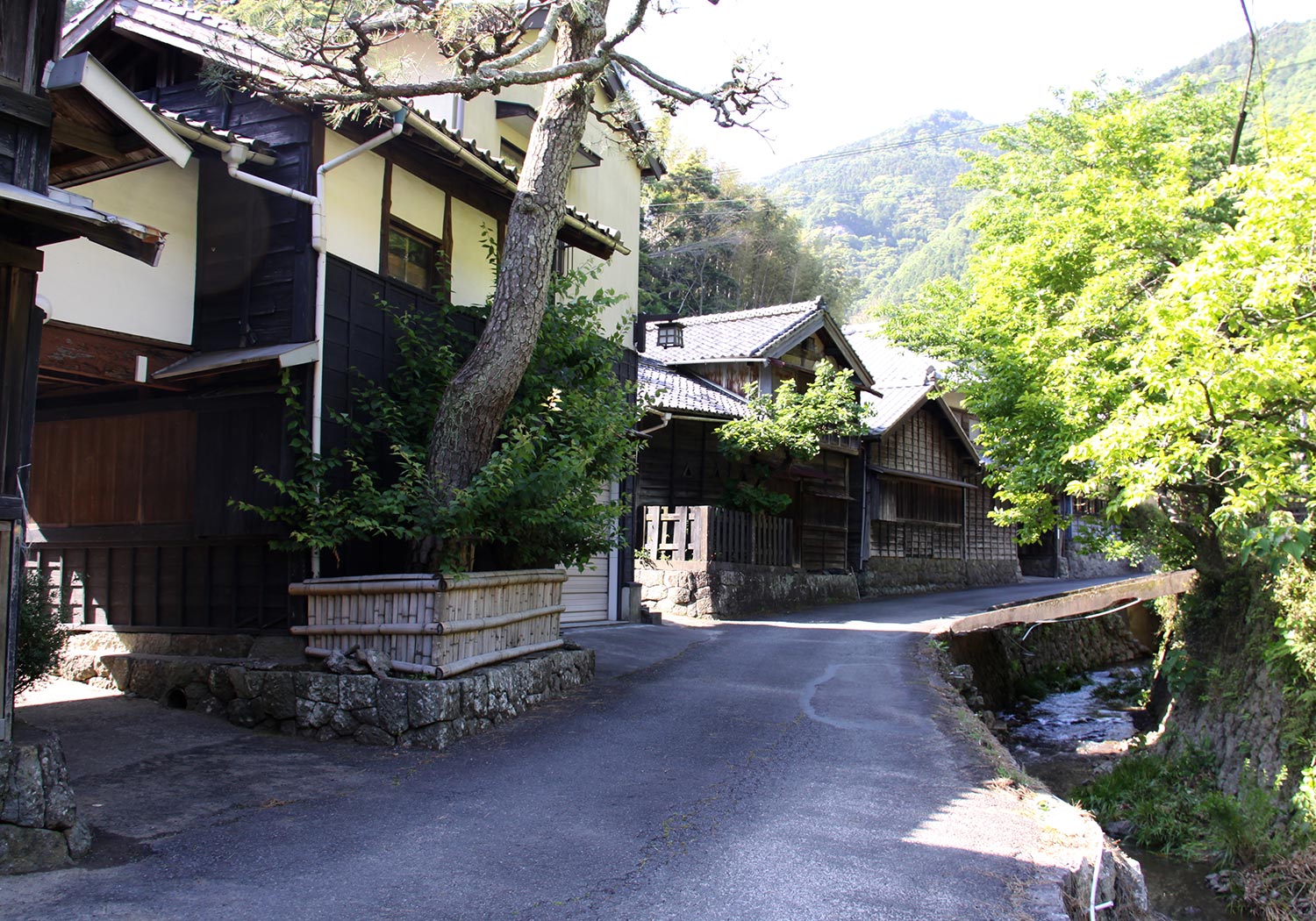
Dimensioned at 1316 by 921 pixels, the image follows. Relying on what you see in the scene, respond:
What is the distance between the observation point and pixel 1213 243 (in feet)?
32.4

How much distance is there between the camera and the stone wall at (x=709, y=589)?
19094 mm

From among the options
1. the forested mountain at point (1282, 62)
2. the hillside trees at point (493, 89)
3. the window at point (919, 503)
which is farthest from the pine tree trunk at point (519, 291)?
the forested mountain at point (1282, 62)

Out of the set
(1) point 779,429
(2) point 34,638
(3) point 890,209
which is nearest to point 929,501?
(1) point 779,429

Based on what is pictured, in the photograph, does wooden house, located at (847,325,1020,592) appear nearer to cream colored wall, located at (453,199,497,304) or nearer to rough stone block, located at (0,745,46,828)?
cream colored wall, located at (453,199,497,304)

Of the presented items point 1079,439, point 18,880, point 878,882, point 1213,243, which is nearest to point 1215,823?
point 1079,439

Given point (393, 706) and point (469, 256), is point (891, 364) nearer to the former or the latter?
point (469, 256)

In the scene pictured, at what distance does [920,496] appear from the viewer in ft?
102

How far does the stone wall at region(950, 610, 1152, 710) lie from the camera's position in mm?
18041

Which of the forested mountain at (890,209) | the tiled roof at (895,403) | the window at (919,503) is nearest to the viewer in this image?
the tiled roof at (895,403)

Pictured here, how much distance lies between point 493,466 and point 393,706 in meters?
2.40

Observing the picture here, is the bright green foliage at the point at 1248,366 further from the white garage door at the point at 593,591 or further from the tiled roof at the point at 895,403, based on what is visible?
the tiled roof at the point at 895,403

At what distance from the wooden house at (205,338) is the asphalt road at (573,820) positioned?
63.9 inches

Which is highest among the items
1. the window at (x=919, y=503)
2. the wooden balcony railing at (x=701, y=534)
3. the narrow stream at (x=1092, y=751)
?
the window at (x=919, y=503)

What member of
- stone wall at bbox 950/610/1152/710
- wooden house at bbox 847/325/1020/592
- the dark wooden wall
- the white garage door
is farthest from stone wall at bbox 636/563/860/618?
the dark wooden wall
